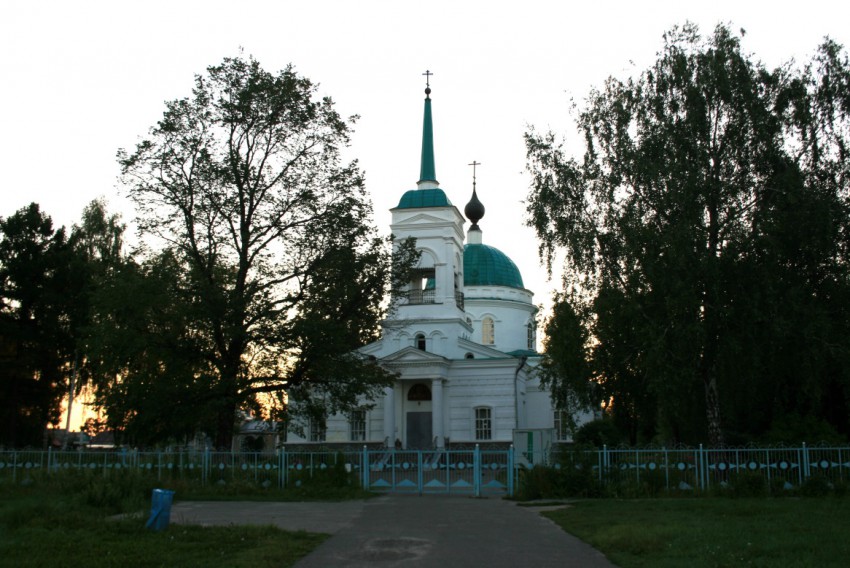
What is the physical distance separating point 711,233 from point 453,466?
29.6 feet

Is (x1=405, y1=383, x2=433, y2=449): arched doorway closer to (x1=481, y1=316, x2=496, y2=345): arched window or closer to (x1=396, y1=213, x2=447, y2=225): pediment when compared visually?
(x1=396, y1=213, x2=447, y2=225): pediment

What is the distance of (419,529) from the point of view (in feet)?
44.6

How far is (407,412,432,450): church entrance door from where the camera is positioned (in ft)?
125

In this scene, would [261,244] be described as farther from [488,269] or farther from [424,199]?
[488,269]

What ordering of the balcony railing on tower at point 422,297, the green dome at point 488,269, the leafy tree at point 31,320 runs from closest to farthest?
the leafy tree at point 31,320 → the balcony railing on tower at point 422,297 → the green dome at point 488,269

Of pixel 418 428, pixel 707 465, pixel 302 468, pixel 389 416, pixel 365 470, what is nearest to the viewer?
pixel 707 465

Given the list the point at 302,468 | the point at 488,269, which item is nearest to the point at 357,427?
the point at 488,269

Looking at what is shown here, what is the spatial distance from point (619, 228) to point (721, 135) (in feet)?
12.1

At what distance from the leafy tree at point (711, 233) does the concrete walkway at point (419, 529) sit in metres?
6.56

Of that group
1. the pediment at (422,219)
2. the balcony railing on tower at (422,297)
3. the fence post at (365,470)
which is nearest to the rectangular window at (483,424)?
the balcony railing on tower at (422,297)

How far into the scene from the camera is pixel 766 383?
23.6m

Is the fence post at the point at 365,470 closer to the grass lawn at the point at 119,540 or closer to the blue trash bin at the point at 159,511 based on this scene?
the grass lawn at the point at 119,540

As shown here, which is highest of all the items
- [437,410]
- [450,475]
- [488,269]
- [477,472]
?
[488,269]

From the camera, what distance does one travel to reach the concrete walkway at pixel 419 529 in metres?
10.5
